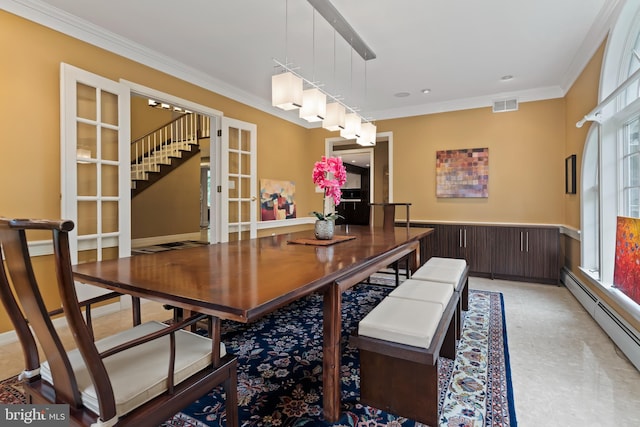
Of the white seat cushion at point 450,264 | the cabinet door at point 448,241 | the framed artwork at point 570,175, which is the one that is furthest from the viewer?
the cabinet door at point 448,241

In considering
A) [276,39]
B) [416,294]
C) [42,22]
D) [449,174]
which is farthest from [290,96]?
[449,174]

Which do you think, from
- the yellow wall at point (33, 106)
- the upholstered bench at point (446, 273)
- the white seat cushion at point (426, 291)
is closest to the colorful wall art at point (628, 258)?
the upholstered bench at point (446, 273)

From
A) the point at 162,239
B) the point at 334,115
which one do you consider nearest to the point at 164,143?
the point at 162,239

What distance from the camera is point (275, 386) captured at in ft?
6.28

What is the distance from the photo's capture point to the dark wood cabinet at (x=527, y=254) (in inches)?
168

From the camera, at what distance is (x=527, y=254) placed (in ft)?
14.5

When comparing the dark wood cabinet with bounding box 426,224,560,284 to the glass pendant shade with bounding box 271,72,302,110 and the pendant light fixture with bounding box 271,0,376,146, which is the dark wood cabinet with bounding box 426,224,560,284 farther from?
the glass pendant shade with bounding box 271,72,302,110

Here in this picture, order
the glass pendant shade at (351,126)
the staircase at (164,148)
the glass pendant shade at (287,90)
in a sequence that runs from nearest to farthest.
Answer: the glass pendant shade at (287,90), the glass pendant shade at (351,126), the staircase at (164,148)

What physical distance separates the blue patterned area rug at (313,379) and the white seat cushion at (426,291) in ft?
1.65

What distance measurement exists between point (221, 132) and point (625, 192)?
14.4ft

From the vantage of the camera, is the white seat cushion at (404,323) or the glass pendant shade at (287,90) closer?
the white seat cushion at (404,323)

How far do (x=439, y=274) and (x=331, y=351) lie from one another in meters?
1.31

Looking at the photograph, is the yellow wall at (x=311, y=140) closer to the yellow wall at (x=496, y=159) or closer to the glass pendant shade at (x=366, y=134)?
the yellow wall at (x=496, y=159)

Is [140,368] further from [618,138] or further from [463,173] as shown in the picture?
[463,173]
